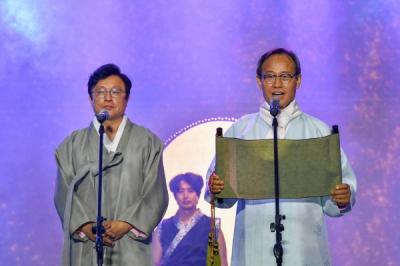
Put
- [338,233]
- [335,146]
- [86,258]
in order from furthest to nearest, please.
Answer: [338,233] < [86,258] < [335,146]

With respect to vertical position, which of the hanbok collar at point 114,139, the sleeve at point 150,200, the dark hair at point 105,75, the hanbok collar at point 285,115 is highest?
the dark hair at point 105,75

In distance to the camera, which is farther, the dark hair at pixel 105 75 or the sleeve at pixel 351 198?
the dark hair at pixel 105 75

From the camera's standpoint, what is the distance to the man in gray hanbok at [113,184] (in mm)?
4309

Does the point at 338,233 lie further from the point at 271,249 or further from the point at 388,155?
the point at 271,249

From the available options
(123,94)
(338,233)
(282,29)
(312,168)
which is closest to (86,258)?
(123,94)

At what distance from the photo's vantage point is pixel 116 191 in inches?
173

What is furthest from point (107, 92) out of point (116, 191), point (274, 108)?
point (274, 108)

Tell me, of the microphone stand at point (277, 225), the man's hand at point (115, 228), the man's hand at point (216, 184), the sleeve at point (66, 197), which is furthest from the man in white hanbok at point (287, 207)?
the sleeve at point (66, 197)

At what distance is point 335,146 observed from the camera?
406 cm

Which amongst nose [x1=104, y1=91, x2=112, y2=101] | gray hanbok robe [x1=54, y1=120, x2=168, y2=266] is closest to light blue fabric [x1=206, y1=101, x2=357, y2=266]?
gray hanbok robe [x1=54, y1=120, x2=168, y2=266]

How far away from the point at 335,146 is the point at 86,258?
4.69ft

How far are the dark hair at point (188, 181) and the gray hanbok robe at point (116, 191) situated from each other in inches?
27.6

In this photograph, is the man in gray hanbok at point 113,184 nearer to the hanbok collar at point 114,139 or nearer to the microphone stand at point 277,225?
the hanbok collar at point 114,139

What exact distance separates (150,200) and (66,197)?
0.45m
